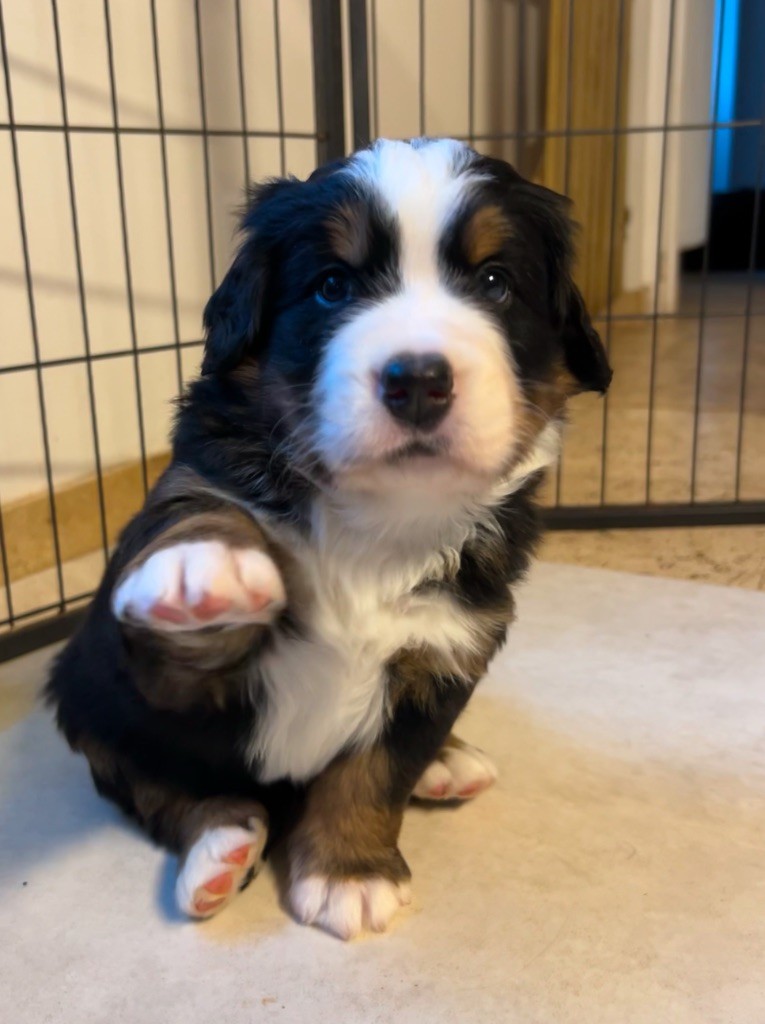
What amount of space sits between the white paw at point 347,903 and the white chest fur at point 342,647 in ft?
0.54

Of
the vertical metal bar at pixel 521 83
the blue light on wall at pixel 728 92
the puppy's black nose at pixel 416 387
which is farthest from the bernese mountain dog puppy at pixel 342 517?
the blue light on wall at pixel 728 92

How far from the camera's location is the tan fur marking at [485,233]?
1.19 m

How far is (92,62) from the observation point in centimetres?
243

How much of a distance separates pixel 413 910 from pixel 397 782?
0.16 m

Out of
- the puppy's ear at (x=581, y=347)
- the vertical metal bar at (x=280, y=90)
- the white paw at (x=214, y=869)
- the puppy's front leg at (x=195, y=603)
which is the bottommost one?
the white paw at (x=214, y=869)

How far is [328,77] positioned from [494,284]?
1.62 metres

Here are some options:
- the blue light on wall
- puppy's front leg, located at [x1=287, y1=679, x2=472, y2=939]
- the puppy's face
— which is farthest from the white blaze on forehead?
the blue light on wall

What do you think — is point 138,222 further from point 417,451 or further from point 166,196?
point 417,451

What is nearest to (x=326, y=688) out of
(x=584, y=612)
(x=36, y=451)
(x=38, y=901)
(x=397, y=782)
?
(x=397, y=782)

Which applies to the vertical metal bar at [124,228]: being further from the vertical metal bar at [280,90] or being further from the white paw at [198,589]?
the white paw at [198,589]

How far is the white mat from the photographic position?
44.6 inches

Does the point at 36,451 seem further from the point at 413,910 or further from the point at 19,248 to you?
the point at 413,910

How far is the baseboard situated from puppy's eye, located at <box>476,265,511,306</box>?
1.33 m

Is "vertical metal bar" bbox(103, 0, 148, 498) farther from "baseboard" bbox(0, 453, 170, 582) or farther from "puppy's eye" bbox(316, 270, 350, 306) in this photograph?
"puppy's eye" bbox(316, 270, 350, 306)
